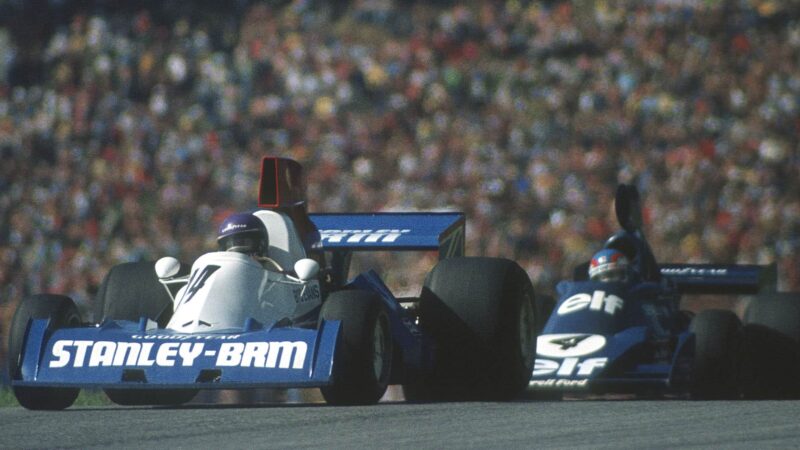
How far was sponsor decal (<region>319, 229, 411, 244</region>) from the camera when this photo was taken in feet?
30.0

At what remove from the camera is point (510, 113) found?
19.5m

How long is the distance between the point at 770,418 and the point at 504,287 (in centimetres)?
224

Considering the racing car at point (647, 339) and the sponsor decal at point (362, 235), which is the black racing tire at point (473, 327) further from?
the racing car at point (647, 339)

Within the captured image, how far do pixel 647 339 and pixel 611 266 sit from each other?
1065 millimetres

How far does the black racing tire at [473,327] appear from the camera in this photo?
8.64 meters

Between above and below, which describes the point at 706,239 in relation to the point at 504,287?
below

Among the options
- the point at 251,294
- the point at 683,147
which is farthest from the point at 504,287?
the point at 683,147

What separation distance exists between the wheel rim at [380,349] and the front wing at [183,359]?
39cm

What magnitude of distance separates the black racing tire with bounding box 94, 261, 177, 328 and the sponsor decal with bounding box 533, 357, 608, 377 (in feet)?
7.61

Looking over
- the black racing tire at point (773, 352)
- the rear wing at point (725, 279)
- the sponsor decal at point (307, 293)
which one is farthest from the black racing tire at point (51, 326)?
the rear wing at point (725, 279)

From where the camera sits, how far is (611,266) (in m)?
11.0

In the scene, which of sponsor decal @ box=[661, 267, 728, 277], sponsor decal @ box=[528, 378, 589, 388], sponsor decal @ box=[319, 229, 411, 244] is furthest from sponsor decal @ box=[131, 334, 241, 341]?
sponsor decal @ box=[661, 267, 728, 277]

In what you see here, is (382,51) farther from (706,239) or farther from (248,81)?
(706,239)

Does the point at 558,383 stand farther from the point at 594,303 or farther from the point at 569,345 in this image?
the point at 594,303
